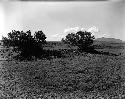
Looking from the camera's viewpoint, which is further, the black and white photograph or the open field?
the open field

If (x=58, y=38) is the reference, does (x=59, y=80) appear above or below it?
below

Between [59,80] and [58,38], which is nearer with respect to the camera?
[58,38]

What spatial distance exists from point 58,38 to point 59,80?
232 cm

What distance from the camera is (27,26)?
8.01 m

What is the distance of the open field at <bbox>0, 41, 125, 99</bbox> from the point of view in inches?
338

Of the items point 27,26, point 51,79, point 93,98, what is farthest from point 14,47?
point 93,98

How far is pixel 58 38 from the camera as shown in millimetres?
9055

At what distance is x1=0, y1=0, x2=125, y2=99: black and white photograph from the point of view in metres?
7.55

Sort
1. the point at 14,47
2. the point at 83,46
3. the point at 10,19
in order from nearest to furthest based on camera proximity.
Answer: the point at 10,19 → the point at 14,47 → the point at 83,46

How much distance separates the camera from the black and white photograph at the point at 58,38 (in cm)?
755

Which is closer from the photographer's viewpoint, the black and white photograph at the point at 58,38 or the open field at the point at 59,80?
the black and white photograph at the point at 58,38

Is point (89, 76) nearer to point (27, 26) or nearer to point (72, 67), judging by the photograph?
point (72, 67)

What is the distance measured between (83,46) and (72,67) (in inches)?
117

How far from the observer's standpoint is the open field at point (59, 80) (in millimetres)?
8594
